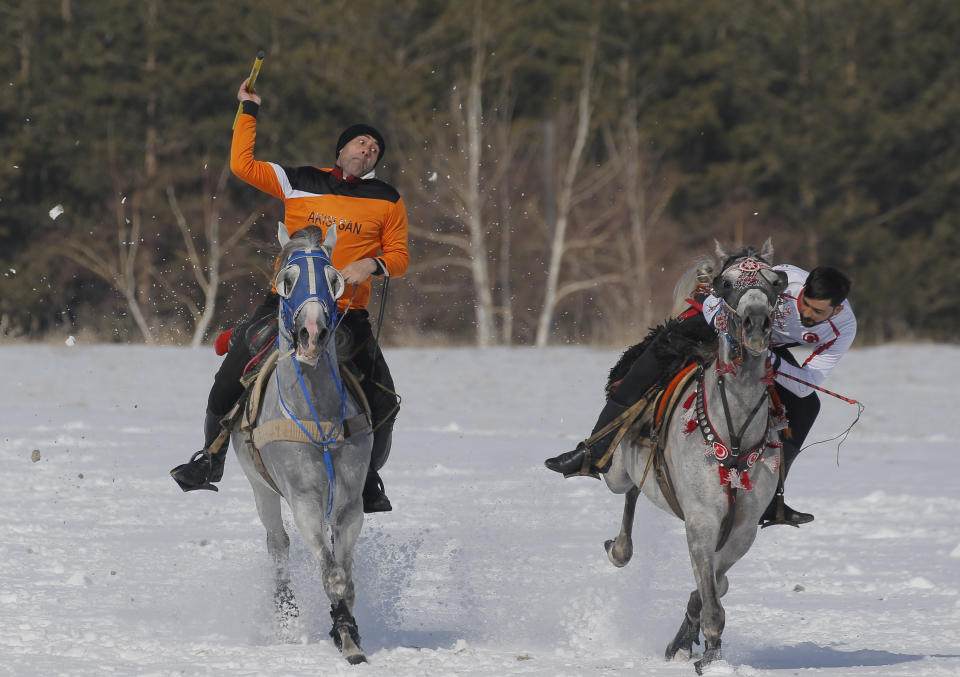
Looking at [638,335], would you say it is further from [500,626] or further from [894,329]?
[500,626]

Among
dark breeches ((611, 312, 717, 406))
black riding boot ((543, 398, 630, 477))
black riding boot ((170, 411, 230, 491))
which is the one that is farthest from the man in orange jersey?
dark breeches ((611, 312, 717, 406))

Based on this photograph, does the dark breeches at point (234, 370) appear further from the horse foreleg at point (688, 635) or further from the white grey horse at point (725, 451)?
the horse foreleg at point (688, 635)

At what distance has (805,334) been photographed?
7.48m

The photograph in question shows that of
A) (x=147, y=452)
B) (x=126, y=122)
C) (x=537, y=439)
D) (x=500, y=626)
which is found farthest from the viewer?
(x=126, y=122)

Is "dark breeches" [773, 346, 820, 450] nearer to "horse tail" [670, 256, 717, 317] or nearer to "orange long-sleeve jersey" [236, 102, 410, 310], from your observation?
"horse tail" [670, 256, 717, 317]

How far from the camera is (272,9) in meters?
37.9

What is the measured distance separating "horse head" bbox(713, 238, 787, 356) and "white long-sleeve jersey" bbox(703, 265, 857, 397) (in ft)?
2.16

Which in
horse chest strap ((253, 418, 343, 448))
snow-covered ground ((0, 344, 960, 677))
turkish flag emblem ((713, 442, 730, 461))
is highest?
turkish flag emblem ((713, 442, 730, 461))

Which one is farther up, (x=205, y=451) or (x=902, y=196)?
(x=902, y=196)

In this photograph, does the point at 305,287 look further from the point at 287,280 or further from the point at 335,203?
the point at 335,203

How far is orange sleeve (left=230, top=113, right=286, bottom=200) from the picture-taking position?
768 centimetres

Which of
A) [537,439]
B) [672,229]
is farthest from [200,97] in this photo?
[537,439]

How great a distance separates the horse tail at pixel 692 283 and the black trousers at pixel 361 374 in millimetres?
1676

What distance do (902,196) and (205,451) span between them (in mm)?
36372
